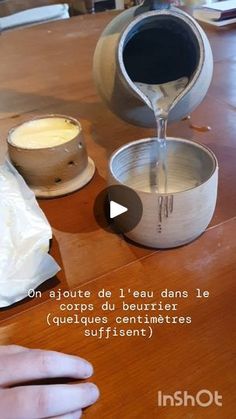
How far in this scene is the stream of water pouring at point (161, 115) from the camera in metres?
0.57

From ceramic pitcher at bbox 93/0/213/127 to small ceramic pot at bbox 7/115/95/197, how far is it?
3.3 inches

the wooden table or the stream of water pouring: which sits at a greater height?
the stream of water pouring

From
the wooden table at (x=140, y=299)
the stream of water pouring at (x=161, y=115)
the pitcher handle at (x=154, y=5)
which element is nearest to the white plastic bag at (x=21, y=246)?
the wooden table at (x=140, y=299)

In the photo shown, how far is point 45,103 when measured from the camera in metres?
0.88

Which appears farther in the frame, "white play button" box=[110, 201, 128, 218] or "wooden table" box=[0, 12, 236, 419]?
"white play button" box=[110, 201, 128, 218]

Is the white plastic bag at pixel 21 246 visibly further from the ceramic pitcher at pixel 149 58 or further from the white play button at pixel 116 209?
the ceramic pitcher at pixel 149 58

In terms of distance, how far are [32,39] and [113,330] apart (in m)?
1.08

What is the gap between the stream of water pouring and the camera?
57cm

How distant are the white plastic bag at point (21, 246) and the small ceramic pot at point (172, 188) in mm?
101

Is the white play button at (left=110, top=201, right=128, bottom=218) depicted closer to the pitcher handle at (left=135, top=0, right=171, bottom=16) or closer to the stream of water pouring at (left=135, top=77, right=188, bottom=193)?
the stream of water pouring at (left=135, top=77, right=188, bottom=193)

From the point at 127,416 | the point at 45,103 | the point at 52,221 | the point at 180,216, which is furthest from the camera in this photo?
the point at 45,103

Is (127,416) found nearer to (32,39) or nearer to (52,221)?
(52,221)

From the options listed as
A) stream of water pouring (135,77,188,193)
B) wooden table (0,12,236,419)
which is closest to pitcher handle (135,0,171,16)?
stream of water pouring (135,77,188,193)

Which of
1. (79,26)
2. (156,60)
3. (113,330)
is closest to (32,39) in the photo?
(79,26)
